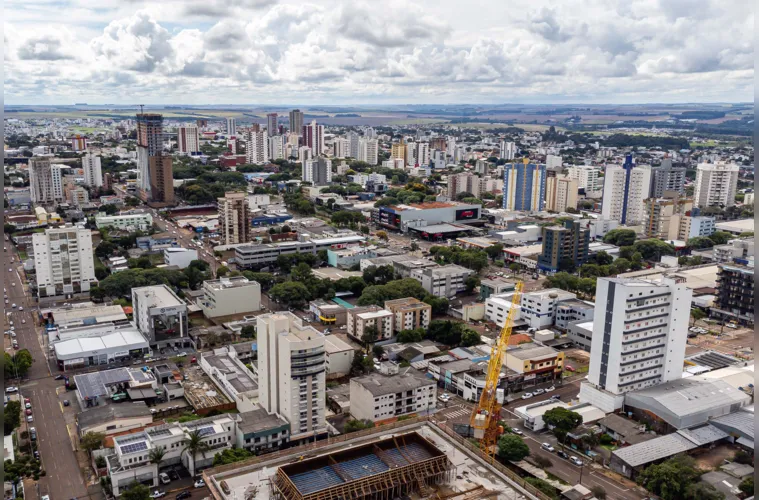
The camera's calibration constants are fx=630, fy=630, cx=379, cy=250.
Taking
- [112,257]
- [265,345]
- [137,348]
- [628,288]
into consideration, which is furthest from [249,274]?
[628,288]

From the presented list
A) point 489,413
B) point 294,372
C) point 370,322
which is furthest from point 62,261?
point 489,413

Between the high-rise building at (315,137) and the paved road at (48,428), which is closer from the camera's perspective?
the paved road at (48,428)

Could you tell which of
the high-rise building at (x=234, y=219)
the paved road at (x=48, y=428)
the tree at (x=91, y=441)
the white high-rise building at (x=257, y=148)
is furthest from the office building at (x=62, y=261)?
the white high-rise building at (x=257, y=148)

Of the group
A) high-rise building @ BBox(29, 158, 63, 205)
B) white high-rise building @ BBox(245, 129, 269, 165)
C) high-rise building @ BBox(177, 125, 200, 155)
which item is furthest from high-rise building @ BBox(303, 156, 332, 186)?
high-rise building @ BBox(177, 125, 200, 155)

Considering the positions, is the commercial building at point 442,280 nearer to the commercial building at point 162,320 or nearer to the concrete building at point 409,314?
the concrete building at point 409,314

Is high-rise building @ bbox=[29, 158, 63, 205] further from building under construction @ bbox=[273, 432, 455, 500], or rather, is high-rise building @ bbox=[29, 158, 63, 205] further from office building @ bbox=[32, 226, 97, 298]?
building under construction @ bbox=[273, 432, 455, 500]

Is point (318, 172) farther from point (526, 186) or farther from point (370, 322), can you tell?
point (370, 322)
